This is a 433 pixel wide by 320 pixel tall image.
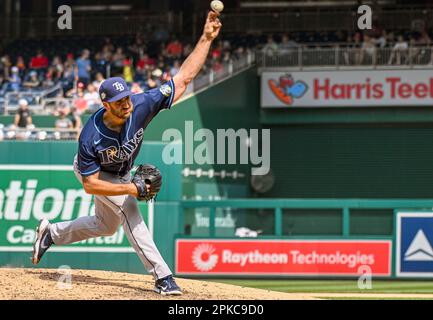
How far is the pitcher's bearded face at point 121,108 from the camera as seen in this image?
801 cm

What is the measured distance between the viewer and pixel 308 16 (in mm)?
28594

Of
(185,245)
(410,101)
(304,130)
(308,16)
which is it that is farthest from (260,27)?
(185,245)

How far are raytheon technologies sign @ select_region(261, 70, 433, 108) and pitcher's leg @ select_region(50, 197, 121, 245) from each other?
17.1m

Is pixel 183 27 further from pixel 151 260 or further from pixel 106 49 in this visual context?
pixel 151 260

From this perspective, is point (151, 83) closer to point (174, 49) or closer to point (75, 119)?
point (75, 119)

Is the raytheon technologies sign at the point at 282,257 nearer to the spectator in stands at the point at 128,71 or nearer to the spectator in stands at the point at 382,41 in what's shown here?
the spectator in stands at the point at 128,71

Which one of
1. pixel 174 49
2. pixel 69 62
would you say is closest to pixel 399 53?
pixel 174 49

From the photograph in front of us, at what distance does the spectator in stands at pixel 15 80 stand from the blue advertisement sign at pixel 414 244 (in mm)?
10998

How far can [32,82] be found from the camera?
24156 millimetres

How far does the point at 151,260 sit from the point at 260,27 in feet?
68.6

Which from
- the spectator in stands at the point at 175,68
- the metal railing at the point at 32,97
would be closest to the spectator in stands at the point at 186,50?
the spectator in stands at the point at 175,68

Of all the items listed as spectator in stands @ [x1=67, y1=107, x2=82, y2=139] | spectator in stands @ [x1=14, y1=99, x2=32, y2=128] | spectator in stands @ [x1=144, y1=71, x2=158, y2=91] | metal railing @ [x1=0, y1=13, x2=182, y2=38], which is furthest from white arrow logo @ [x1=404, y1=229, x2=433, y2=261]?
metal railing @ [x1=0, y1=13, x2=182, y2=38]

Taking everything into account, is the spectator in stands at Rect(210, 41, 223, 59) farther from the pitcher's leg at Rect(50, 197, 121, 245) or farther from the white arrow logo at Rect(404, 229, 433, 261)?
the pitcher's leg at Rect(50, 197, 121, 245)
